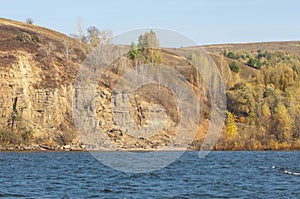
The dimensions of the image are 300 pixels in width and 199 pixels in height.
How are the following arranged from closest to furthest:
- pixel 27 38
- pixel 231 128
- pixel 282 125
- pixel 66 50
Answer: pixel 282 125 < pixel 231 128 < pixel 27 38 < pixel 66 50

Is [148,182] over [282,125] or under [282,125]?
under

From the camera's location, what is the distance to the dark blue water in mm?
36281

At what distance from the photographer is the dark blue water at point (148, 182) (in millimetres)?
36281

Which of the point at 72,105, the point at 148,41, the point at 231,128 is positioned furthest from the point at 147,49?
the point at 72,105

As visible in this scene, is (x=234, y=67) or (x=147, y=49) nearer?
(x=147, y=49)

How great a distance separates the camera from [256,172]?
51.6m

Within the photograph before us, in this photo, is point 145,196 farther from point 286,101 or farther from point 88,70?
point 286,101

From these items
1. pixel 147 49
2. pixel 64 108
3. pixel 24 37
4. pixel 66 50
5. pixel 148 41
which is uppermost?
pixel 148 41

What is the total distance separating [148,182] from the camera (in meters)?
43.1

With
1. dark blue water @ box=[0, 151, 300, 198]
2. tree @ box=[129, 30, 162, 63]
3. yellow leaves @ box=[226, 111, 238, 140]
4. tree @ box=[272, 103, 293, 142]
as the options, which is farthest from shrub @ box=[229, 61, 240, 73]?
dark blue water @ box=[0, 151, 300, 198]

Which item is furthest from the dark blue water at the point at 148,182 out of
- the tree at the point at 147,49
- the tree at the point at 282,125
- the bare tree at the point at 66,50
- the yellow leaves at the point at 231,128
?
the tree at the point at 147,49

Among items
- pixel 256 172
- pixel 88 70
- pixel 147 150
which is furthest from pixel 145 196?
pixel 88 70

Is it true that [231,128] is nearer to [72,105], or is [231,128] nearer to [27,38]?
[72,105]

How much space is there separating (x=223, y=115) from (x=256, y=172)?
64925mm
